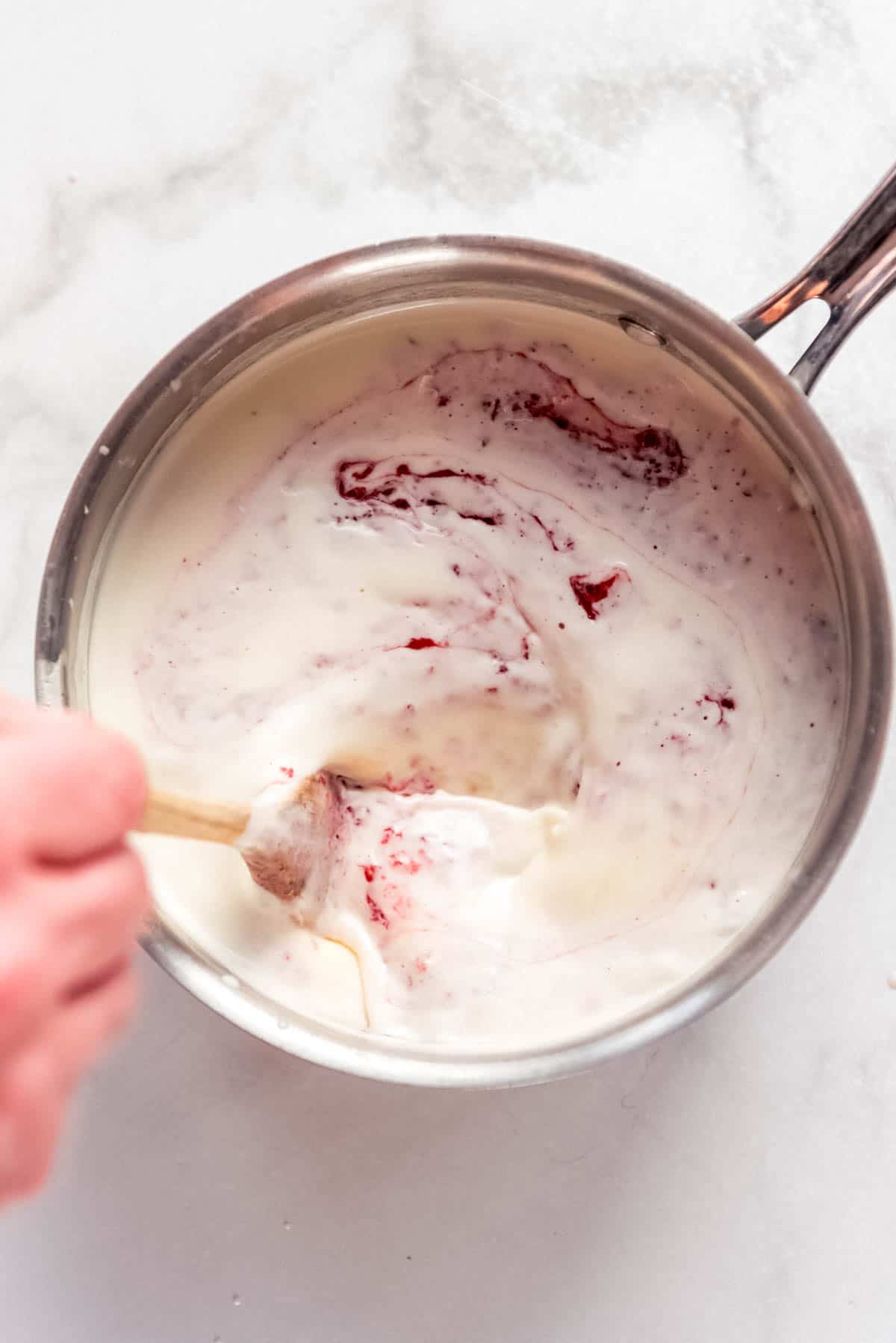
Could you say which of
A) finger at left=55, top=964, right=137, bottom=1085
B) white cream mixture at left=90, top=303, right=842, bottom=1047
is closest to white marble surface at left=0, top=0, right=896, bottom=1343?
white cream mixture at left=90, top=303, right=842, bottom=1047

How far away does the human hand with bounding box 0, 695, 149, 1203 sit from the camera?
1.46 ft


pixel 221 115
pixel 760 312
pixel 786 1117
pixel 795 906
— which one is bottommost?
pixel 786 1117

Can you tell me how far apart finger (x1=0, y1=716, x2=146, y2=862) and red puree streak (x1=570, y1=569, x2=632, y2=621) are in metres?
0.38

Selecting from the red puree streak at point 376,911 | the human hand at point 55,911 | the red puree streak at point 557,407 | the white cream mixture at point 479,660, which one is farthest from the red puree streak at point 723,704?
the human hand at point 55,911

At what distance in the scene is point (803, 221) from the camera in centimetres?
91

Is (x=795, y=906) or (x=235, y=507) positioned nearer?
(x=795, y=906)

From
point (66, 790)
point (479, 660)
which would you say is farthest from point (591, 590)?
point (66, 790)

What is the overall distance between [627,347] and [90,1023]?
1.75 ft

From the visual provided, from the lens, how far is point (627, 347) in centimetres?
81

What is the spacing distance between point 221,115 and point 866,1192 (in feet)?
2.94

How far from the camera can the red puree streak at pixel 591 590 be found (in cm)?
80

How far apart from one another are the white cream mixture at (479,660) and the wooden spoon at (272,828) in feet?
0.07

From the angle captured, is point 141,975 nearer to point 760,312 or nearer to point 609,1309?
point 609,1309

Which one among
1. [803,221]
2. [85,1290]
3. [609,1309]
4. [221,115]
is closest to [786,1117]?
[609,1309]
